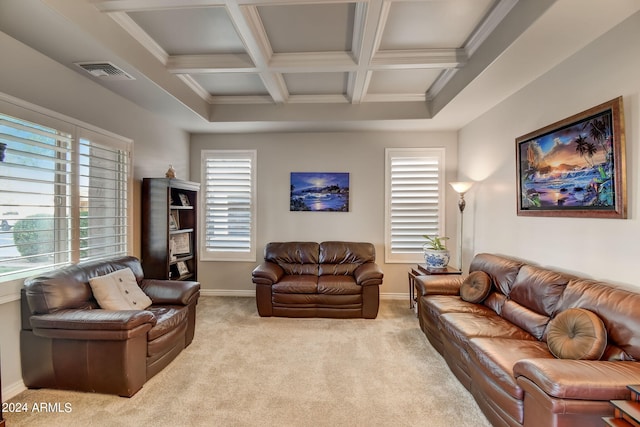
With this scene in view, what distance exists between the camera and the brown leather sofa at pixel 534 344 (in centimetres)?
138

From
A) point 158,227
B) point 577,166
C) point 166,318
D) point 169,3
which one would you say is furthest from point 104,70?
point 577,166

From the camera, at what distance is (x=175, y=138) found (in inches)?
172

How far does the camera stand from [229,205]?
4.85 metres

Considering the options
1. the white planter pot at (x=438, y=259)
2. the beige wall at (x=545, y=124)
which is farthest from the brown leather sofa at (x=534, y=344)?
the white planter pot at (x=438, y=259)

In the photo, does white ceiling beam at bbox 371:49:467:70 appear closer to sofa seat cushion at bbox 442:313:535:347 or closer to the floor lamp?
the floor lamp

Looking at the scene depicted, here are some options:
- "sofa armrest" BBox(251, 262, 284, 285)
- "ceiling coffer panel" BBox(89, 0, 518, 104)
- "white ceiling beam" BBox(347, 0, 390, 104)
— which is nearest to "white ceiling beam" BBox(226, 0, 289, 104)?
"ceiling coffer panel" BBox(89, 0, 518, 104)

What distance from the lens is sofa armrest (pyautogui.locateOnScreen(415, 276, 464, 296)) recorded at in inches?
127

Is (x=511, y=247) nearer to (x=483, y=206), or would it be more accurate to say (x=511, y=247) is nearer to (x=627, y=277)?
(x=483, y=206)

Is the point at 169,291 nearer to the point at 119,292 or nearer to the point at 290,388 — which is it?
the point at 119,292

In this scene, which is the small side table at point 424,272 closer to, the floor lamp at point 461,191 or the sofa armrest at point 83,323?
the floor lamp at point 461,191

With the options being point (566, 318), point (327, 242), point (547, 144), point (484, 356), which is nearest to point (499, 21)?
point (547, 144)

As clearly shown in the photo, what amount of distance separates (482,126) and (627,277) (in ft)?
8.00

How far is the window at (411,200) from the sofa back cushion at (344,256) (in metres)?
0.46

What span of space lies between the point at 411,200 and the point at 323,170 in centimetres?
151
